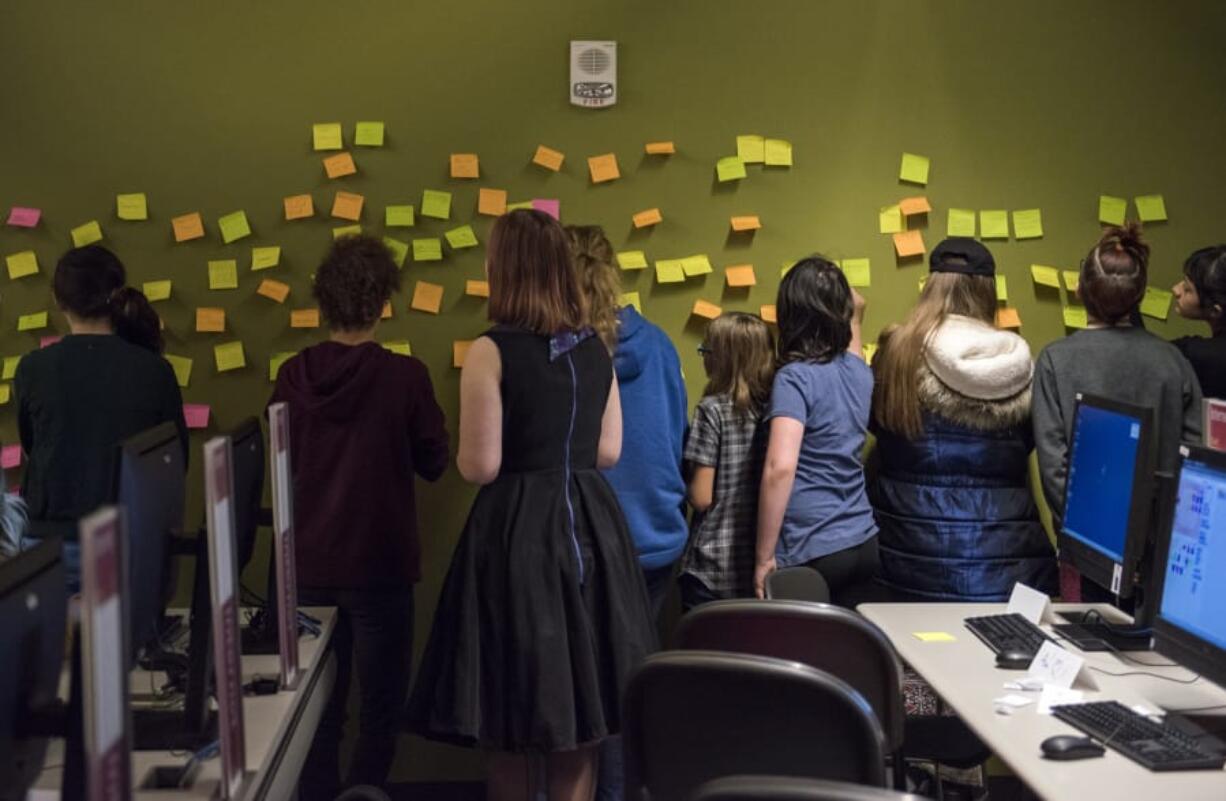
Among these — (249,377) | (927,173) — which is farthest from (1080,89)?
(249,377)

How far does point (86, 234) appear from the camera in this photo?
3.49 metres

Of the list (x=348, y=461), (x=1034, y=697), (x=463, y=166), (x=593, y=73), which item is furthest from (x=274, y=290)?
(x=1034, y=697)

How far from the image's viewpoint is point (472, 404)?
2500 millimetres

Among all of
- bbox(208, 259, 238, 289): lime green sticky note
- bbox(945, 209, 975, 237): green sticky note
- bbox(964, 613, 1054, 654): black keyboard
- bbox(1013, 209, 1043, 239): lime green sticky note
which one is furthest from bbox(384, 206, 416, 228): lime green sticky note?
bbox(964, 613, 1054, 654): black keyboard

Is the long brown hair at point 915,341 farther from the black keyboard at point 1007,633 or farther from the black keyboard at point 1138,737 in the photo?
the black keyboard at point 1138,737

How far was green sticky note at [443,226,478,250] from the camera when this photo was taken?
3.54 m

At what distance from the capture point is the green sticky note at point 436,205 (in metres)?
3.54

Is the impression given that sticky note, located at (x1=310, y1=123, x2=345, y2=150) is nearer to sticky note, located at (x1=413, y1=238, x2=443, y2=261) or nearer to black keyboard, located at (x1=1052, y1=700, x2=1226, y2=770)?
sticky note, located at (x1=413, y1=238, x2=443, y2=261)

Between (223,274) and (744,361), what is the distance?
4.99 feet

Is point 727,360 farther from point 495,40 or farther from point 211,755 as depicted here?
point 211,755

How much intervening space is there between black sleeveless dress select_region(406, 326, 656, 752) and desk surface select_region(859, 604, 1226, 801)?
2.04 feet

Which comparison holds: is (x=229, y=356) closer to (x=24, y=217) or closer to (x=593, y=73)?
(x=24, y=217)

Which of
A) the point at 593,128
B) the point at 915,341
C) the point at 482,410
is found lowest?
the point at 482,410

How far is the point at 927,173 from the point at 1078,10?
66 cm
